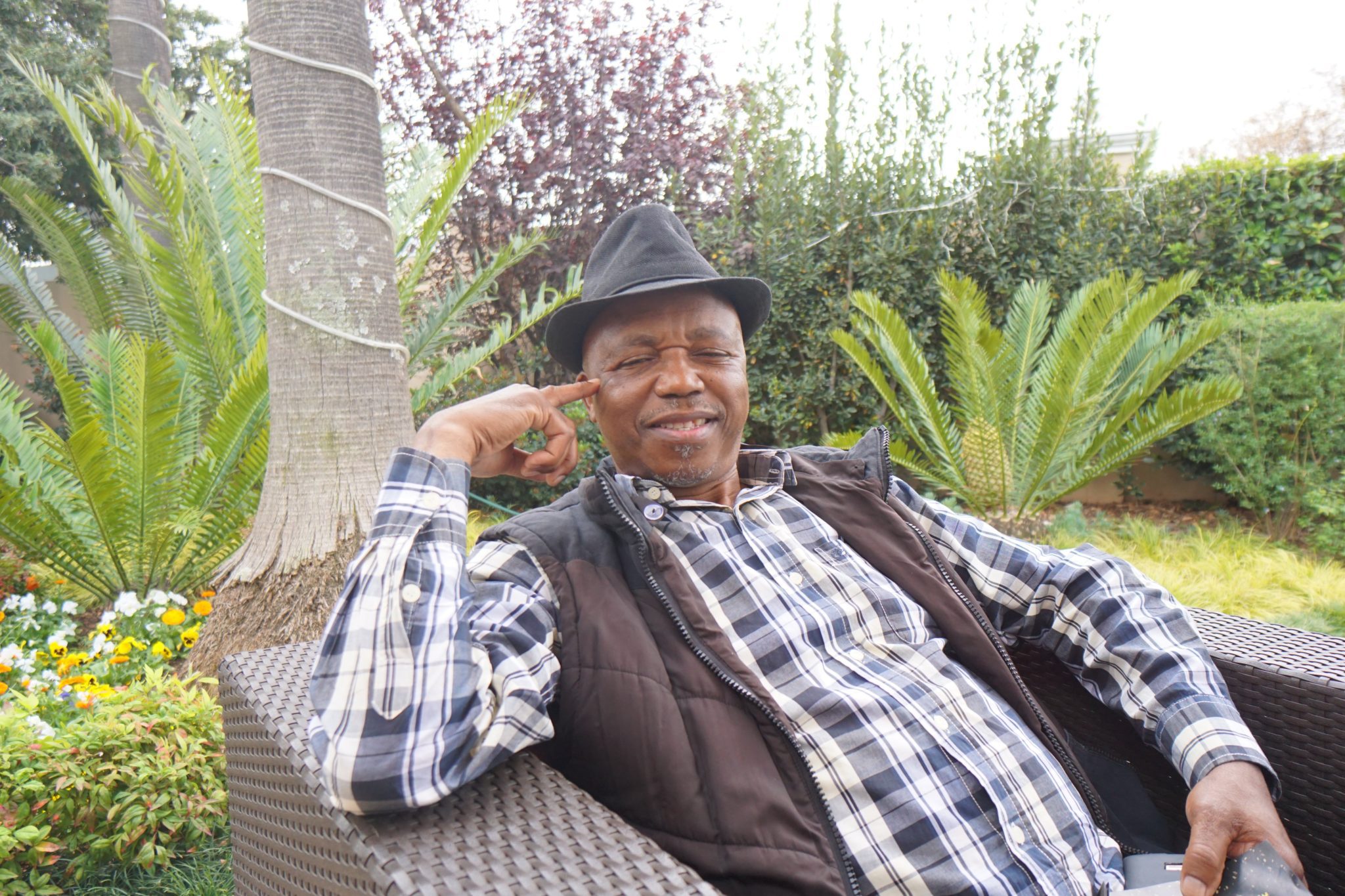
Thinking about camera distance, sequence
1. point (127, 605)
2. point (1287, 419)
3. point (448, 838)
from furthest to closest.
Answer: point (1287, 419), point (127, 605), point (448, 838)

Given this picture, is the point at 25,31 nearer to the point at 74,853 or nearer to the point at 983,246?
the point at 983,246

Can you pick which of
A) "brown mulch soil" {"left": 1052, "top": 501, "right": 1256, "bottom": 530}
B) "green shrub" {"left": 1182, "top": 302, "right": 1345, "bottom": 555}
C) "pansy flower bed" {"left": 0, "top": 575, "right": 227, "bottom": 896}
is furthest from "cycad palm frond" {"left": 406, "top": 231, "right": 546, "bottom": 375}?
"green shrub" {"left": 1182, "top": 302, "right": 1345, "bottom": 555}

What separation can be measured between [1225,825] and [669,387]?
47.4 inches

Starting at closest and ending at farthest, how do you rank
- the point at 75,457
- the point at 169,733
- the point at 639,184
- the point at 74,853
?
1. the point at 74,853
2. the point at 169,733
3. the point at 75,457
4. the point at 639,184

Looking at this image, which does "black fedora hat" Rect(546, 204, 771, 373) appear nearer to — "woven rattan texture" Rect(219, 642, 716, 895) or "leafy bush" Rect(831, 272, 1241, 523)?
"woven rattan texture" Rect(219, 642, 716, 895)

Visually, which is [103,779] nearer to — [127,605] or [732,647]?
[127,605]

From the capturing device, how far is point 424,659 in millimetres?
1257

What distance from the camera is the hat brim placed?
1.81m

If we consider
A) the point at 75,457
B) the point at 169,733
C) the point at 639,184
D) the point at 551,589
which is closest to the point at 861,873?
the point at 551,589

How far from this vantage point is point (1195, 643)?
172 cm

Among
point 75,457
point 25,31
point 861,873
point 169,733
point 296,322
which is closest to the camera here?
point 861,873

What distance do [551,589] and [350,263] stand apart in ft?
6.45

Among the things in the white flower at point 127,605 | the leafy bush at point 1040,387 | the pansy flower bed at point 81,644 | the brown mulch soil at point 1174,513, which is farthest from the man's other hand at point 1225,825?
the brown mulch soil at point 1174,513

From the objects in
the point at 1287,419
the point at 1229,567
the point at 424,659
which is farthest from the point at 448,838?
the point at 1287,419
